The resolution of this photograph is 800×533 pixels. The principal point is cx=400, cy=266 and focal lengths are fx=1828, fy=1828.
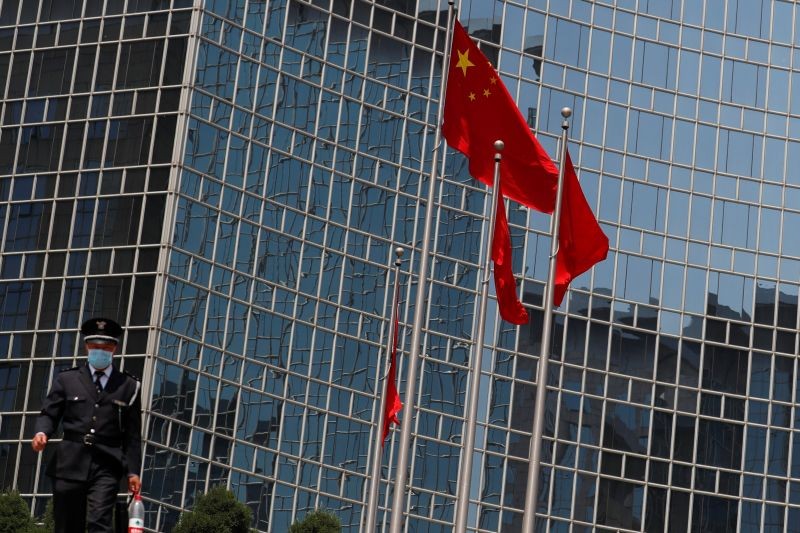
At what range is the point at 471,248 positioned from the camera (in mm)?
80062

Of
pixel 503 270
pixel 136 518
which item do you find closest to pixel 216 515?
pixel 503 270

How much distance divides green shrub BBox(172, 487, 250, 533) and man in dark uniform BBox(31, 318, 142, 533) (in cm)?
4317

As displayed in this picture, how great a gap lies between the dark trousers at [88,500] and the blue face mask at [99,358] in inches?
37.4

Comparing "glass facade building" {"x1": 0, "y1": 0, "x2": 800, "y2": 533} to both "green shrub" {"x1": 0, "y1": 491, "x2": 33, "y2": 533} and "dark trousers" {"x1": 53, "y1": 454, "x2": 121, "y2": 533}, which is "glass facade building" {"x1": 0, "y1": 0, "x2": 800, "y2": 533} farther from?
"dark trousers" {"x1": 53, "y1": 454, "x2": 121, "y2": 533}

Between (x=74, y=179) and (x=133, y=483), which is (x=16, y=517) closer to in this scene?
(x=74, y=179)

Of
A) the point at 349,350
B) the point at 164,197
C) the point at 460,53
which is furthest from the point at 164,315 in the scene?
the point at 460,53

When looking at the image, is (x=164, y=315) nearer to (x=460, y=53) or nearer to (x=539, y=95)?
(x=539, y=95)

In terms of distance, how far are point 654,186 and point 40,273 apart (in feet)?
97.4

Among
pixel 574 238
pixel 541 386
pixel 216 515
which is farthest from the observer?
pixel 216 515

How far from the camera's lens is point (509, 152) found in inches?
1489

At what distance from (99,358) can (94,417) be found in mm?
617

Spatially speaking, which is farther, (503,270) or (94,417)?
(503,270)

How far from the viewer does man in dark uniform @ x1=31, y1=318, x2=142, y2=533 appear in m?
18.6

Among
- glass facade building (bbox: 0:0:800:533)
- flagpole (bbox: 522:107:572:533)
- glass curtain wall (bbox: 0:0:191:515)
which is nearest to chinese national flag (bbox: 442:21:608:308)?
→ flagpole (bbox: 522:107:572:533)
